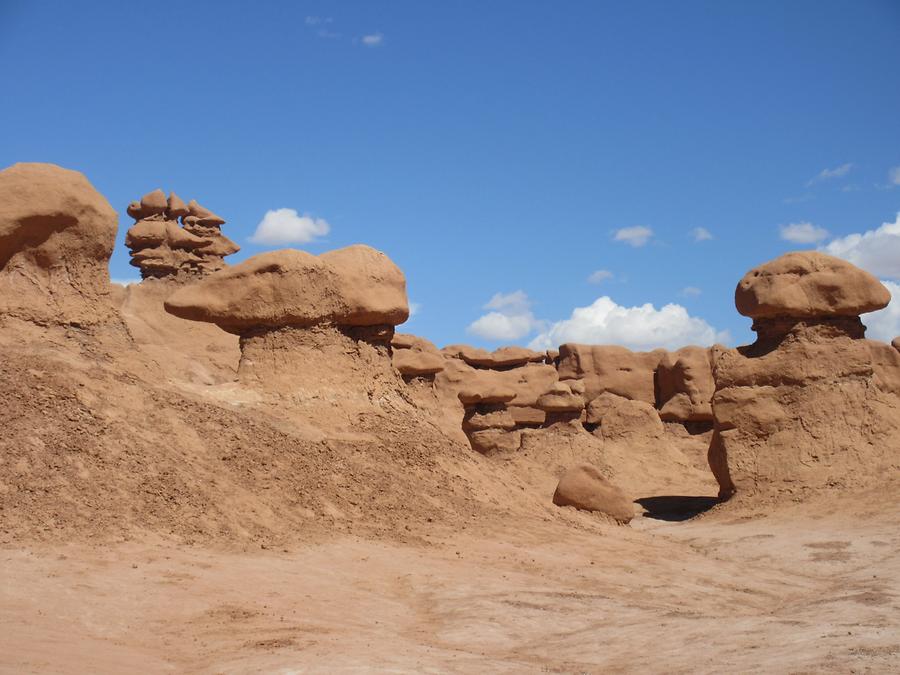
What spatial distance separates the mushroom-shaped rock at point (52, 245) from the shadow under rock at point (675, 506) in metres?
11.5

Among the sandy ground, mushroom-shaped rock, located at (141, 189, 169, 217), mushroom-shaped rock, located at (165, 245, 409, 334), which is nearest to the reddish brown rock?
mushroom-shaped rock, located at (141, 189, 169, 217)

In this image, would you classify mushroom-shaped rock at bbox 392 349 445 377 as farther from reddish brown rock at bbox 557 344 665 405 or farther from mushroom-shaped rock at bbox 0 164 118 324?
mushroom-shaped rock at bbox 0 164 118 324

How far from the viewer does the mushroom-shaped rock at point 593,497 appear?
1445 cm

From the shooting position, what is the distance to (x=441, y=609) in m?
8.24

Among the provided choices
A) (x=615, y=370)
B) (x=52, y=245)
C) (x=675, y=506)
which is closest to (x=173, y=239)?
(x=615, y=370)

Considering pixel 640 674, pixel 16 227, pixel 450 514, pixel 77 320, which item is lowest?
pixel 640 674

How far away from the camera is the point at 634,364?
1174 inches

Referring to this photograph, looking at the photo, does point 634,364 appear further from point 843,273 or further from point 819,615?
point 819,615

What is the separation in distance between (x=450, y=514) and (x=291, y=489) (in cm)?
201

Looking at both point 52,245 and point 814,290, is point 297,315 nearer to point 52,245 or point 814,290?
point 52,245

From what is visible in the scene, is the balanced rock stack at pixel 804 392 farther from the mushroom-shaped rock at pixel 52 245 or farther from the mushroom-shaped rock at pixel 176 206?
the mushroom-shaped rock at pixel 176 206

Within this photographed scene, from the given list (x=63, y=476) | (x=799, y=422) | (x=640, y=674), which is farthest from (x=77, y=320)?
(x=799, y=422)

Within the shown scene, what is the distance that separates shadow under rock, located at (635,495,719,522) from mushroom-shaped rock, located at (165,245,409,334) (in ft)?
26.9

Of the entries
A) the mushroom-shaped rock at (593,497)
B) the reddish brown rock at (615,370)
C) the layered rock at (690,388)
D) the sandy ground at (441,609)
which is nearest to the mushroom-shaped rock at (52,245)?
the sandy ground at (441,609)
